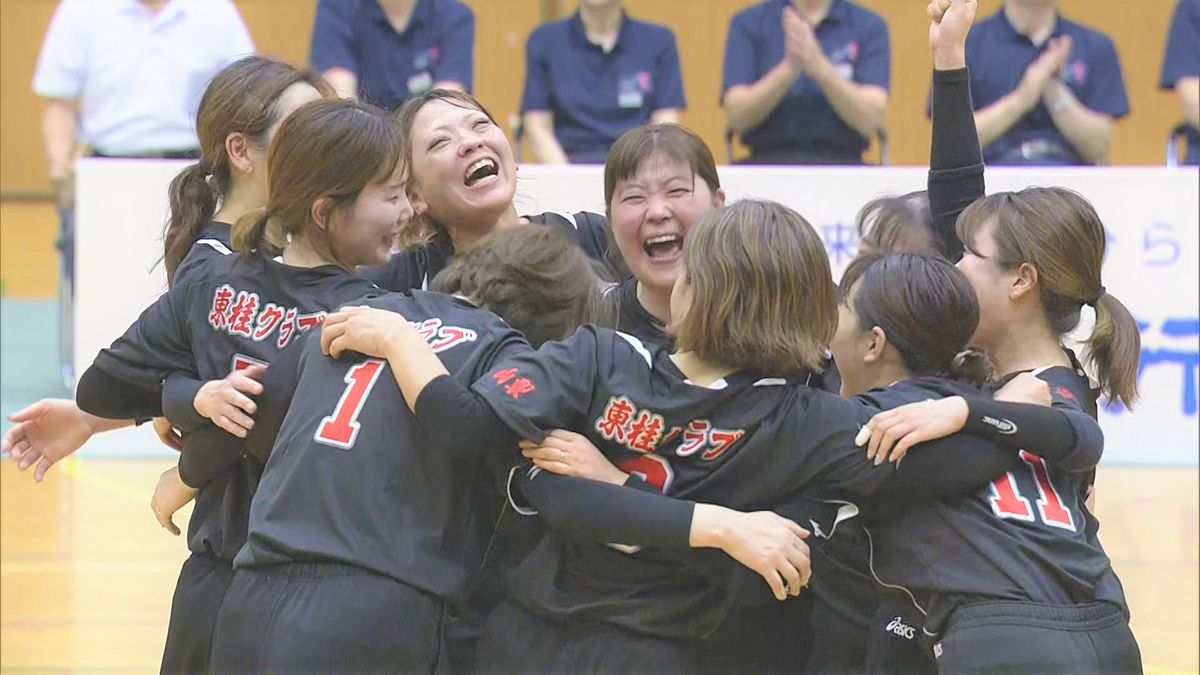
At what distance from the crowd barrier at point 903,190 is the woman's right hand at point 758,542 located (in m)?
4.60

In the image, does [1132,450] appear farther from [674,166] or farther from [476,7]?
[476,7]

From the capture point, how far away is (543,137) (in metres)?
8.02

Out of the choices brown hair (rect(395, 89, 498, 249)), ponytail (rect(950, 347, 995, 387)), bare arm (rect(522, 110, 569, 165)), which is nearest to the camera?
ponytail (rect(950, 347, 995, 387))

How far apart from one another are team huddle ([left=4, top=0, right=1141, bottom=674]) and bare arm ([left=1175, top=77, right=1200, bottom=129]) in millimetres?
5381

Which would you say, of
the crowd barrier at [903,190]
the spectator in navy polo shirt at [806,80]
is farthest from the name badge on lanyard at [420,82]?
the spectator in navy polo shirt at [806,80]

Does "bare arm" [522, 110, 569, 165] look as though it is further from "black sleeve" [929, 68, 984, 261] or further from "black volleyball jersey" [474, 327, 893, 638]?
"black volleyball jersey" [474, 327, 893, 638]

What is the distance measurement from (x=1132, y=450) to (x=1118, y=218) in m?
1.09

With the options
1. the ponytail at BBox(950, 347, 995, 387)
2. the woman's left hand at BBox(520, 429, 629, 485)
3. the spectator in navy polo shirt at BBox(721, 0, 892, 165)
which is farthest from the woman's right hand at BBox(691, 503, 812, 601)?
the spectator in navy polo shirt at BBox(721, 0, 892, 165)

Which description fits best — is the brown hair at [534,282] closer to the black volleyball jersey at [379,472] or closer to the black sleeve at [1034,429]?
the black volleyball jersey at [379,472]

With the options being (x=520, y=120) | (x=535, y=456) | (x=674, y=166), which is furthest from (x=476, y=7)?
(x=535, y=456)

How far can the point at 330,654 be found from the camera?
2592 millimetres

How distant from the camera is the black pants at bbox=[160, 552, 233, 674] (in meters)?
3.05

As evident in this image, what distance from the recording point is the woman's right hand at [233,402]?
280cm

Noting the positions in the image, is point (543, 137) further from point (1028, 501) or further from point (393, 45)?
point (1028, 501)
